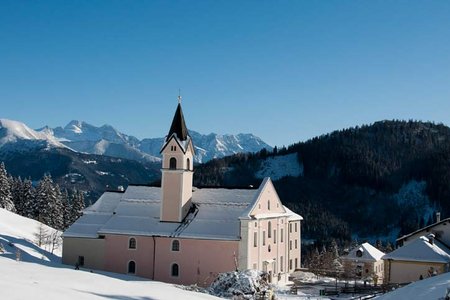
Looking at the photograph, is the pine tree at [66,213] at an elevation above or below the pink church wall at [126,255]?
above

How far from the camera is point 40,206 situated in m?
89.6

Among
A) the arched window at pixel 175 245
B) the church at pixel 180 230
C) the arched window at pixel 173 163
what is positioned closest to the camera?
the church at pixel 180 230

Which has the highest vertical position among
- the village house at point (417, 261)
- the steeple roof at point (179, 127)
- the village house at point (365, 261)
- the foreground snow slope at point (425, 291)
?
the steeple roof at point (179, 127)

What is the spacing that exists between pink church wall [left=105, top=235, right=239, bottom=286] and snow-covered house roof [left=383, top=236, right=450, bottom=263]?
43.6 feet

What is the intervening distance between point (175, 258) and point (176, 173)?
7.18 metres

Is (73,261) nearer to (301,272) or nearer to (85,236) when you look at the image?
(85,236)

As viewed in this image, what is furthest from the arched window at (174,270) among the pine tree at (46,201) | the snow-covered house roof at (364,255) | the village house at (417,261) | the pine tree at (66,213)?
the pine tree at (66,213)

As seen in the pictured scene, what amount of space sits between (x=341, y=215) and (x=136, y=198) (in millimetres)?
150531

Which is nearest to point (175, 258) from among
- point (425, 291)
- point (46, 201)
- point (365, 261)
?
point (365, 261)

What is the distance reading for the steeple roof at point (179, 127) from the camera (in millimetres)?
51156

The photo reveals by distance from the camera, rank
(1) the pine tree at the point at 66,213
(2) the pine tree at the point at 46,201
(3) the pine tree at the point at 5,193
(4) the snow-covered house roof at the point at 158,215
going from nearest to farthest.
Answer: (4) the snow-covered house roof at the point at 158,215
(3) the pine tree at the point at 5,193
(2) the pine tree at the point at 46,201
(1) the pine tree at the point at 66,213

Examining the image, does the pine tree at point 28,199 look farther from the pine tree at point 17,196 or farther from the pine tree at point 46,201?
the pine tree at point 46,201

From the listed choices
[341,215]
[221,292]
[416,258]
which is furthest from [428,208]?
[221,292]

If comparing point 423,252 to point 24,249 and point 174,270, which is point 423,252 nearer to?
point 174,270
